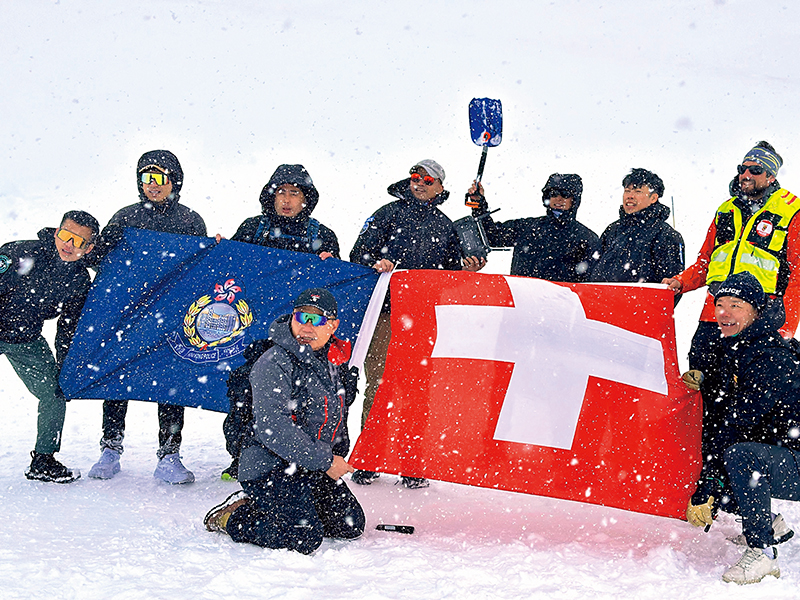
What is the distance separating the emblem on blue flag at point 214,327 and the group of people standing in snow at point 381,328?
384 mm

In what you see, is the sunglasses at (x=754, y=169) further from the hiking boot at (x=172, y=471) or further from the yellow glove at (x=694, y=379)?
the hiking boot at (x=172, y=471)

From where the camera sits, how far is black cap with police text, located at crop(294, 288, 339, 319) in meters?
3.29

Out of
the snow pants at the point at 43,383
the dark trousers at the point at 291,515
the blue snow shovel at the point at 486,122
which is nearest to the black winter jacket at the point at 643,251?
the blue snow shovel at the point at 486,122

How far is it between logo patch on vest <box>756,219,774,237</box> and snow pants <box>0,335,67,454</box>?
157 inches

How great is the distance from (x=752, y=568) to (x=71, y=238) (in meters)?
3.79

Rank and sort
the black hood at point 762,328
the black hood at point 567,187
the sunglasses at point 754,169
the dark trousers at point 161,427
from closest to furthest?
the black hood at point 762,328, the sunglasses at point 754,169, the dark trousers at point 161,427, the black hood at point 567,187

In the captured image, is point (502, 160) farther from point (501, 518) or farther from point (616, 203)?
point (501, 518)

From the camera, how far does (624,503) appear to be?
342cm

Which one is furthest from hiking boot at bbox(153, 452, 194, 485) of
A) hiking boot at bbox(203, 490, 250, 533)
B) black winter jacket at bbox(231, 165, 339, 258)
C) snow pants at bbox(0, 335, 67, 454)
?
black winter jacket at bbox(231, 165, 339, 258)

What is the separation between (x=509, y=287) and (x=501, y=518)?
1.21m

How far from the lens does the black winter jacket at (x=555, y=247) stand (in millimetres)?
4836

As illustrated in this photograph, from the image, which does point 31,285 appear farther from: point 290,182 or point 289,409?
point 289,409

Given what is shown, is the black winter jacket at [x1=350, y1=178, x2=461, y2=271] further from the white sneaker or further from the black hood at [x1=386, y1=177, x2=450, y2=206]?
the white sneaker

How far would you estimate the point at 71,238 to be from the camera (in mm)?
4191
